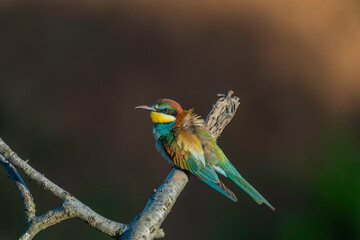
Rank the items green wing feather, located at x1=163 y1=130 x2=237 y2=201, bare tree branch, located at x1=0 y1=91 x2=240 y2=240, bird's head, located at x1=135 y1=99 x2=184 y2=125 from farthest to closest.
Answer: bird's head, located at x1=135 y1=99 x2=184 y2=125 < green wing feather, located at x1=163 y1=130 x2=237 y2=201 < bare tree branch, located at x1=0 y1=91 x2=240 y2=240

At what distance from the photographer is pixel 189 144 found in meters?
2.02

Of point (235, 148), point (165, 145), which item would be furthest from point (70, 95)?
point (165, 145)

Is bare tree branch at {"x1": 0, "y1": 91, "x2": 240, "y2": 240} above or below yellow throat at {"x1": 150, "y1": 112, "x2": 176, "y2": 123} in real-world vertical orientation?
below

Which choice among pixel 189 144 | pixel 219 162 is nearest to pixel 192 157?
pixel 189 144

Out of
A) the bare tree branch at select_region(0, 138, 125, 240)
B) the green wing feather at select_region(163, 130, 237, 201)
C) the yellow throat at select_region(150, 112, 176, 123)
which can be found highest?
the yellow throat at select_region(150, 112, 176, 123)

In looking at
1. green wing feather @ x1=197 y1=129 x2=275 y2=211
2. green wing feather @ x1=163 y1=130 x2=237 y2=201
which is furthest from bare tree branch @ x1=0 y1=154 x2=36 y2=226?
green wing feather @ x1=197 y1=129 x2=275 y2=211

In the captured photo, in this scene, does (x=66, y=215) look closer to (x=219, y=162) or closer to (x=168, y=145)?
(x=168, y=145)

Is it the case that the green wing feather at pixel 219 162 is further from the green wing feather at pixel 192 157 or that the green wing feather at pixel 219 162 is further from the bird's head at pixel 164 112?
the bird's head at pixel 164 112

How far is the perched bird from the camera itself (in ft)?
6.50

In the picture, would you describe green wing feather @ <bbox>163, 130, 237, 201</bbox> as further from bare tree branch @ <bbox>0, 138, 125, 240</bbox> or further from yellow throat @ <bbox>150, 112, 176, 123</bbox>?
bare tree branch @ <bbox>0, 138, 125, 240</bbox>

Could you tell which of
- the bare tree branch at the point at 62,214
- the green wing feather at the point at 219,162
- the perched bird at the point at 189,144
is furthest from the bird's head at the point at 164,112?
the bare tree branch at the point at 62,214

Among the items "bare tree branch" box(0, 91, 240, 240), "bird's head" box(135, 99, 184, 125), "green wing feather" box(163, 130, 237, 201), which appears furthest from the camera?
"bird's head" box(135, 99, 184, 125)

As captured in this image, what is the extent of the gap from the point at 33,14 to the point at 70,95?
698 millimetres

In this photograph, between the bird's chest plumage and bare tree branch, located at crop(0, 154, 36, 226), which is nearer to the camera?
bare tree branch, located at crop(0, 154, 36, 226)
